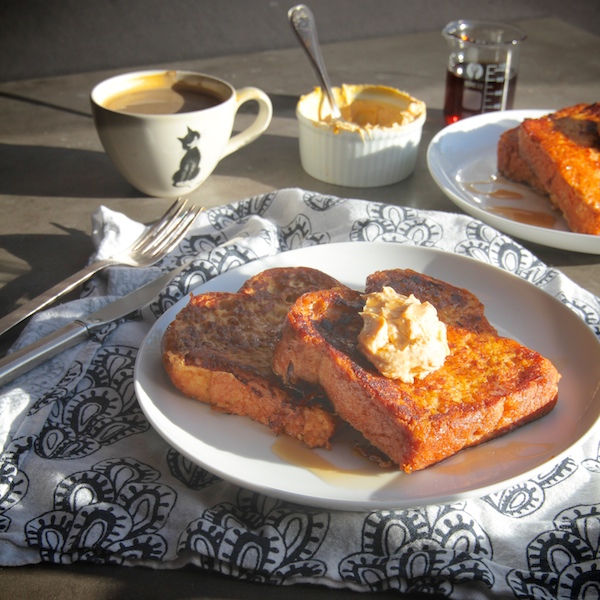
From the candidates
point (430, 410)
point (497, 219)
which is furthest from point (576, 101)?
point (430, 410)

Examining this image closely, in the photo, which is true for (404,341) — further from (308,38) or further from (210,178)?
(308,38)

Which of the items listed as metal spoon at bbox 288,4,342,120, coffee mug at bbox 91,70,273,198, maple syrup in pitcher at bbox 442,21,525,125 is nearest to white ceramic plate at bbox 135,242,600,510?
coffee mug at bbox 91,70,273,198

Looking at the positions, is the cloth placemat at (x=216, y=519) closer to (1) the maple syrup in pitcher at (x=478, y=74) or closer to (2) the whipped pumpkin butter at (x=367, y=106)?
(2) the whipped pumpkin butter at (x=367, y=106)

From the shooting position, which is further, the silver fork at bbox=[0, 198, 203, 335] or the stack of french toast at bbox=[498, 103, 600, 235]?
the stack of french toast at bbox=[498, 103, 600, 235]

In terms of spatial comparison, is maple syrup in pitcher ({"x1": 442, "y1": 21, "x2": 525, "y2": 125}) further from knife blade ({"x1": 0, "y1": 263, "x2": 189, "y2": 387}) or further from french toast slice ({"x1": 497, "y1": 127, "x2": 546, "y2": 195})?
knife blade ({"x1": 0, "y1": 263, "x2": 189, "y2": 387})

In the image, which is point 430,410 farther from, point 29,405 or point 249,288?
point 29,405

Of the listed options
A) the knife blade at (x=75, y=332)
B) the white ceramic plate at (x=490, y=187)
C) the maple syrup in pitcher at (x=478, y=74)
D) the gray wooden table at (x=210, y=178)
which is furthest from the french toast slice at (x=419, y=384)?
the maple syrup in pitcher at (x=478, y=74)
